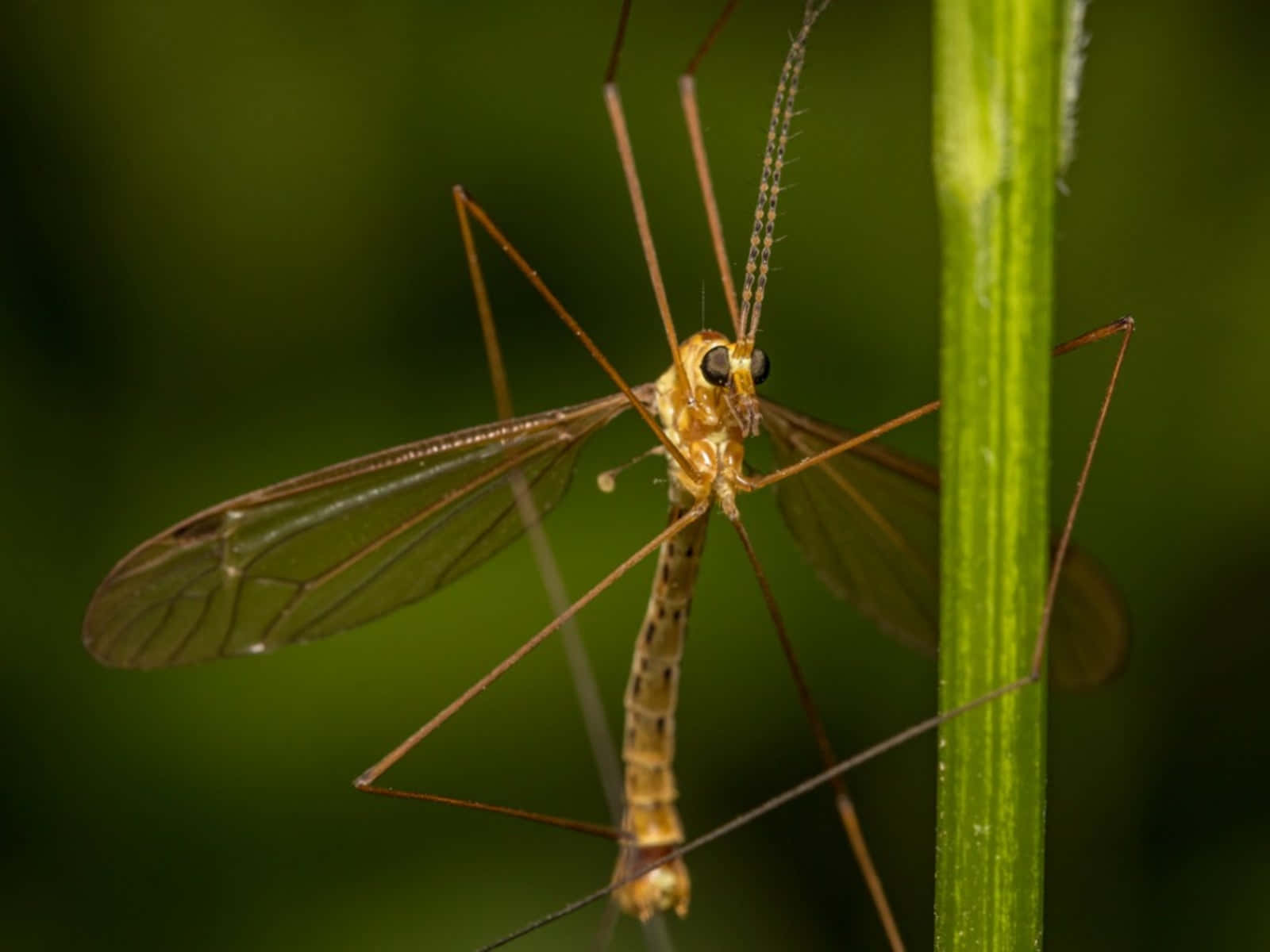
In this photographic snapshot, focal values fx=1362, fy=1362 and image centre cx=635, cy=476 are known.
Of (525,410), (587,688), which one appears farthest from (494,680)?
(525,410)

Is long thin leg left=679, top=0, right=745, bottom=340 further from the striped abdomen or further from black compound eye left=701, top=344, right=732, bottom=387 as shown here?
the striped abdomen

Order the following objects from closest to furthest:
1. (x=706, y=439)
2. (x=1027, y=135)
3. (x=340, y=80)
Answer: (x=1027, y=135) → (x=706, y=439) → (x=340, y=80)

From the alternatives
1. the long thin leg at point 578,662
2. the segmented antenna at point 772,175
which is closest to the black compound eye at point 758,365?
the segmented antenna at point 772,175

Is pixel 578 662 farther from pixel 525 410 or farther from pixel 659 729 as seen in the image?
pixel 525 410

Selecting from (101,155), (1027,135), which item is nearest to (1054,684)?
(1027,135)

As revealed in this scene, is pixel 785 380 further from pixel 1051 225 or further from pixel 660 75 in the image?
pixel 1051 225

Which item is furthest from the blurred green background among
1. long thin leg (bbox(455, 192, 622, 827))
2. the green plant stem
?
the green plant stem

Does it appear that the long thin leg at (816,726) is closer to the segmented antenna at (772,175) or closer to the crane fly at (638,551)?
the crane fly at (638,551)
